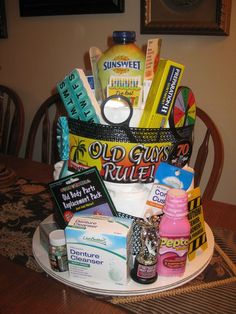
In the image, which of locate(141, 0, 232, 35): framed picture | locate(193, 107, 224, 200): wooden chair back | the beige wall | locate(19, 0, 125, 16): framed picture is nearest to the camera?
locate(193, 107, 224, 200): wooden chair back

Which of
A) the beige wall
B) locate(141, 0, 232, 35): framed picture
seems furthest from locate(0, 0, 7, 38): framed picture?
locate(141, 0, 232, 35): framed picture

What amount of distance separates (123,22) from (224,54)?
48cm

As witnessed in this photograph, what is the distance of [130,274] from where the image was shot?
0.59m

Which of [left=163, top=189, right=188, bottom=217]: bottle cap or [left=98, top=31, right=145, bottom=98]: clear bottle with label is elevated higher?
[left=98, top=31, right=145, bottom=98]: clear bottle with label

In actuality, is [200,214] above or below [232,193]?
above

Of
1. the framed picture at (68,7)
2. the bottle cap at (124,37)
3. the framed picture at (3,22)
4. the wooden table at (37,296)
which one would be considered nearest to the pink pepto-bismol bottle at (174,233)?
the wooden table at (37,296)

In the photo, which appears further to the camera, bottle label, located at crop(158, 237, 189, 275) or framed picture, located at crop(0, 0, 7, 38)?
framed picture, located at crop(0, 0, 7, 38)

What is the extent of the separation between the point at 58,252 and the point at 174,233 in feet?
0.68

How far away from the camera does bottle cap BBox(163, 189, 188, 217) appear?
551 millimetres

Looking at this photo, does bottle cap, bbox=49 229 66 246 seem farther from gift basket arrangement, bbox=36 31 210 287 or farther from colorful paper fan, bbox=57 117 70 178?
colorful paper fan, bbox=57 117 70 178

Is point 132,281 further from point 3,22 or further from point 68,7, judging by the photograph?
point 3,22

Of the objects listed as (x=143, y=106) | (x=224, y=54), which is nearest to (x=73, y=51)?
(x=224, y=54)

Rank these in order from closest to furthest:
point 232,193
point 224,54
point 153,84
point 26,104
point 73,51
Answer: point 153,84 → point 224,54 → point 232,193 → point 73,51 → point 26,104

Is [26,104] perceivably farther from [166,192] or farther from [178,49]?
[166,192]
